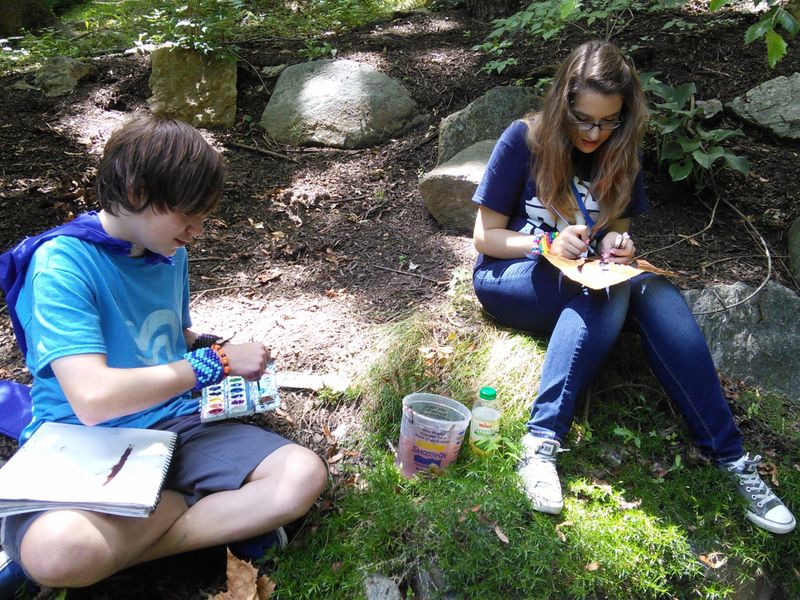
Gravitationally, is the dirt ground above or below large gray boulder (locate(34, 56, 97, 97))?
below

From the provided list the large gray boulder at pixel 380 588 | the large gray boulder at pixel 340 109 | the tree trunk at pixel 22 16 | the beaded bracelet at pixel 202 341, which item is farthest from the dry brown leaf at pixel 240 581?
the tree trunk at pixel 22 16

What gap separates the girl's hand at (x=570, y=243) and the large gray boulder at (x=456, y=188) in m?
1.34

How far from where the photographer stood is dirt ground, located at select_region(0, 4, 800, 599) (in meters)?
3.03

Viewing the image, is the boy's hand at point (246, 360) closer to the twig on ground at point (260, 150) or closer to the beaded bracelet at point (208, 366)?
the beaded bracelet at point (208, 366)

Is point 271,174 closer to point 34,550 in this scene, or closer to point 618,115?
point 618,115

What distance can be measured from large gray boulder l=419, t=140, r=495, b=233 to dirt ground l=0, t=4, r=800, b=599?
94 millimetres

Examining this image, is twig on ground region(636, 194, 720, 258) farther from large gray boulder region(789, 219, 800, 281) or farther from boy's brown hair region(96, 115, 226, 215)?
boy's brown hair region(96, 115, 226, 215)

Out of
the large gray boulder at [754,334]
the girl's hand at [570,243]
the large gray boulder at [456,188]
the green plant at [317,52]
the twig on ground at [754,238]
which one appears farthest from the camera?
the green plant at [317,52]

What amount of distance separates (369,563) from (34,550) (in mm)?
1011


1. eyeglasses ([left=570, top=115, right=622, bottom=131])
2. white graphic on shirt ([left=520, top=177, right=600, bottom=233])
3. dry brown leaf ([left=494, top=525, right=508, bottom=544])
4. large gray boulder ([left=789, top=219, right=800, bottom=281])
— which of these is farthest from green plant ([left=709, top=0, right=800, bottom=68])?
dry brown leaf ([left=494, top=525, right=508, bottom=544])

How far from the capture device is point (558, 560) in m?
2.04

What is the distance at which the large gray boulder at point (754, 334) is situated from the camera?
2.89m

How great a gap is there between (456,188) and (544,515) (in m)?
2.16

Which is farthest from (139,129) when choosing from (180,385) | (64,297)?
(180,385)
